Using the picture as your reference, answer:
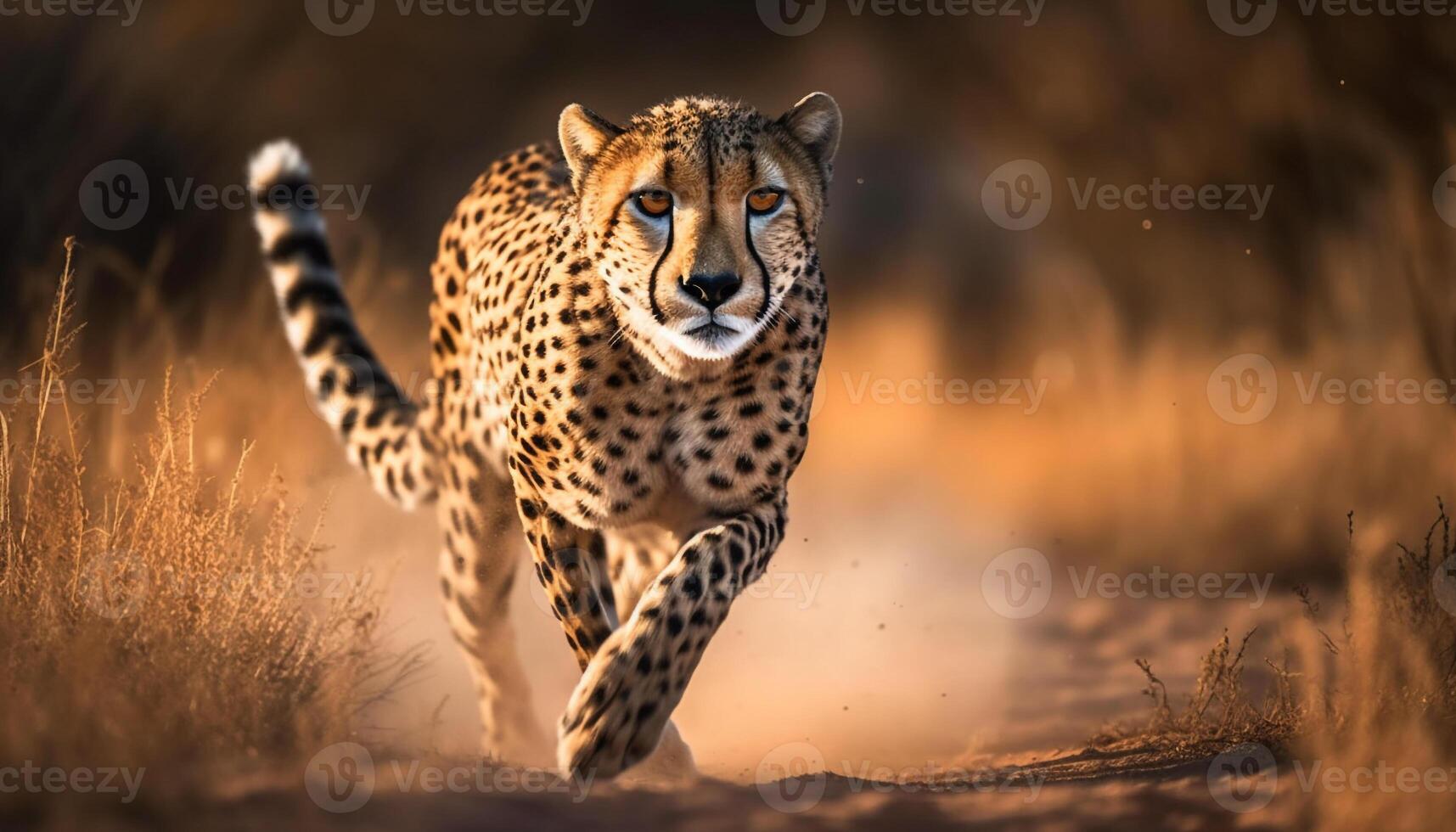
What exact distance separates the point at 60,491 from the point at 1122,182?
18.0 feet

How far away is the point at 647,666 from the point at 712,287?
2.96ft

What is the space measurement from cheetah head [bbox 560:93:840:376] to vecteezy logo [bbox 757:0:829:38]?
453 cm

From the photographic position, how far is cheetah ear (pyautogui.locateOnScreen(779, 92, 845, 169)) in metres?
3.94

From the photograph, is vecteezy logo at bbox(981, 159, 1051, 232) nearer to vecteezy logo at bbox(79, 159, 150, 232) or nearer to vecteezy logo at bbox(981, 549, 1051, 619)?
vecteezy logo at bbox(981, 549, 1051, 619)

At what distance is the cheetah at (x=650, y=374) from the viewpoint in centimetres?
356

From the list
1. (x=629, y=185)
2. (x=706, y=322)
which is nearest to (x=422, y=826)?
(x=706, y=322)

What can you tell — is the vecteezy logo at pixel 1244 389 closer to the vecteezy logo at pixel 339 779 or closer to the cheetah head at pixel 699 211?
the cheetah head at pixel 699 211

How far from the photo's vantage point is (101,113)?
7035 millimetres

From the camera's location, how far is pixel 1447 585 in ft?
15.6
